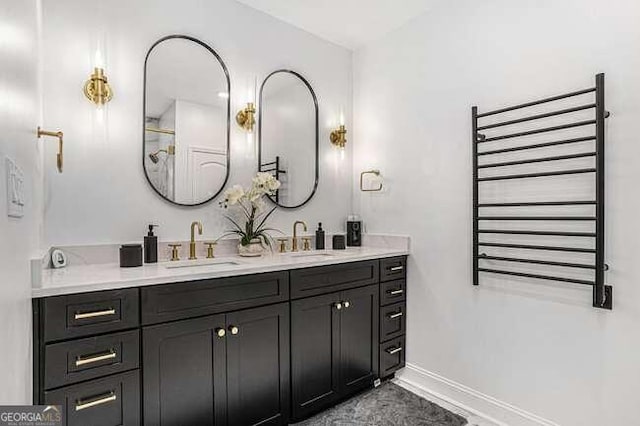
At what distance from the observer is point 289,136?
8.54ft

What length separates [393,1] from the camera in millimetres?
2289

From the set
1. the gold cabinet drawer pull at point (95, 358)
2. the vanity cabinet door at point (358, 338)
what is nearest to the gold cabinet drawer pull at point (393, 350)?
the vanity cabinet door at point (358, 338)

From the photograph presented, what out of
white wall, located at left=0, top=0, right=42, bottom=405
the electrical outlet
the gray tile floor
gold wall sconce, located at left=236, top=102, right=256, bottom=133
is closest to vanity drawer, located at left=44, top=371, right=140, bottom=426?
white wall, located at left=0, top=0, right=42, bottom=405

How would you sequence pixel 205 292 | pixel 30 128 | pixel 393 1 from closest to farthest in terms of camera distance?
1. pixel 30 128
2. pixel 205 292
3. pixel 393 1

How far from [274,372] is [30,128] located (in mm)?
1477

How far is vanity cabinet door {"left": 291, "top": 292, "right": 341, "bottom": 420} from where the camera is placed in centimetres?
187

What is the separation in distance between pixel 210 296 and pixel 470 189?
5.33 feet

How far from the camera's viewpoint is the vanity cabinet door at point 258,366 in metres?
1.63

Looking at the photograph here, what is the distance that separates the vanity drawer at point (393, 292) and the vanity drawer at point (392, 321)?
0.13 feet

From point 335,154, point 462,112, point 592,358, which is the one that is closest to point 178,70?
point 335,154

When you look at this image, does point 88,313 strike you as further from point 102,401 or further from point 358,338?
point 358,338

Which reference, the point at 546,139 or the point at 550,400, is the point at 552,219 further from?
the point at 550,400

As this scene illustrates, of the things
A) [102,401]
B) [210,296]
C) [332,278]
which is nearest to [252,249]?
[332,278]

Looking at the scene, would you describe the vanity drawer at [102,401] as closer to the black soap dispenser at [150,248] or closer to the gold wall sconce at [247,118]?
the black soap dispenser at [150,248]
